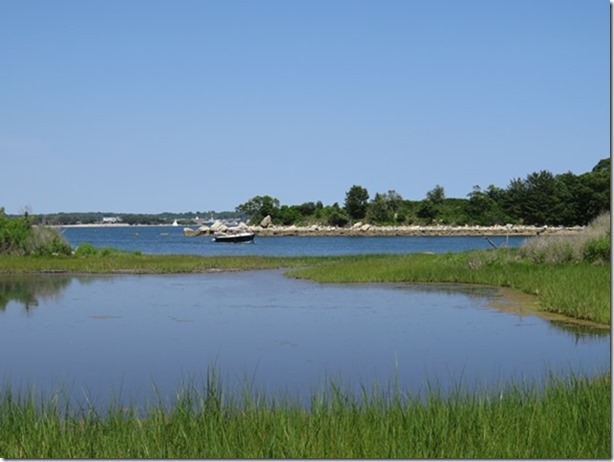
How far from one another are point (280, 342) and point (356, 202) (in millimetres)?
108359

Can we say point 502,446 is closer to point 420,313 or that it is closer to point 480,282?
point 420,313

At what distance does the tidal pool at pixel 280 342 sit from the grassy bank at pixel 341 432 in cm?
127

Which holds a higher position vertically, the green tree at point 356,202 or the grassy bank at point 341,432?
the green tree at point 356,202

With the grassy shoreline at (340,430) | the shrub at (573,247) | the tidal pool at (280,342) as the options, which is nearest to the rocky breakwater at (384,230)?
the shrub at (573,247)

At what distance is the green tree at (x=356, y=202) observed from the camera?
400ft

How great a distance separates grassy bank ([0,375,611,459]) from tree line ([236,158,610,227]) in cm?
4662

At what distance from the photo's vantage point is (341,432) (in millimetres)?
7055

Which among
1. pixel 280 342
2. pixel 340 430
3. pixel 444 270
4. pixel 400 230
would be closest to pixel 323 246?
pixel 400 230

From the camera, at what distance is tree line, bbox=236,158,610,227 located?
66250 mm

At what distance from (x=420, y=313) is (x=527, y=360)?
21.5ft

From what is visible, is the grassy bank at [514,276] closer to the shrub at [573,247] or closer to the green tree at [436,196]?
the shrub at [573,247]

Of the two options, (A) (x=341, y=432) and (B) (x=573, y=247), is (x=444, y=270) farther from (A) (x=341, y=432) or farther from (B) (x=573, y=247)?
(A) (x=341, y=432)

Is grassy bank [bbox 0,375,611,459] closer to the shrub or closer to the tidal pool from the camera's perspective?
the tidal pool

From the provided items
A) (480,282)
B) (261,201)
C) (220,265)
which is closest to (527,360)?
(480,282)
